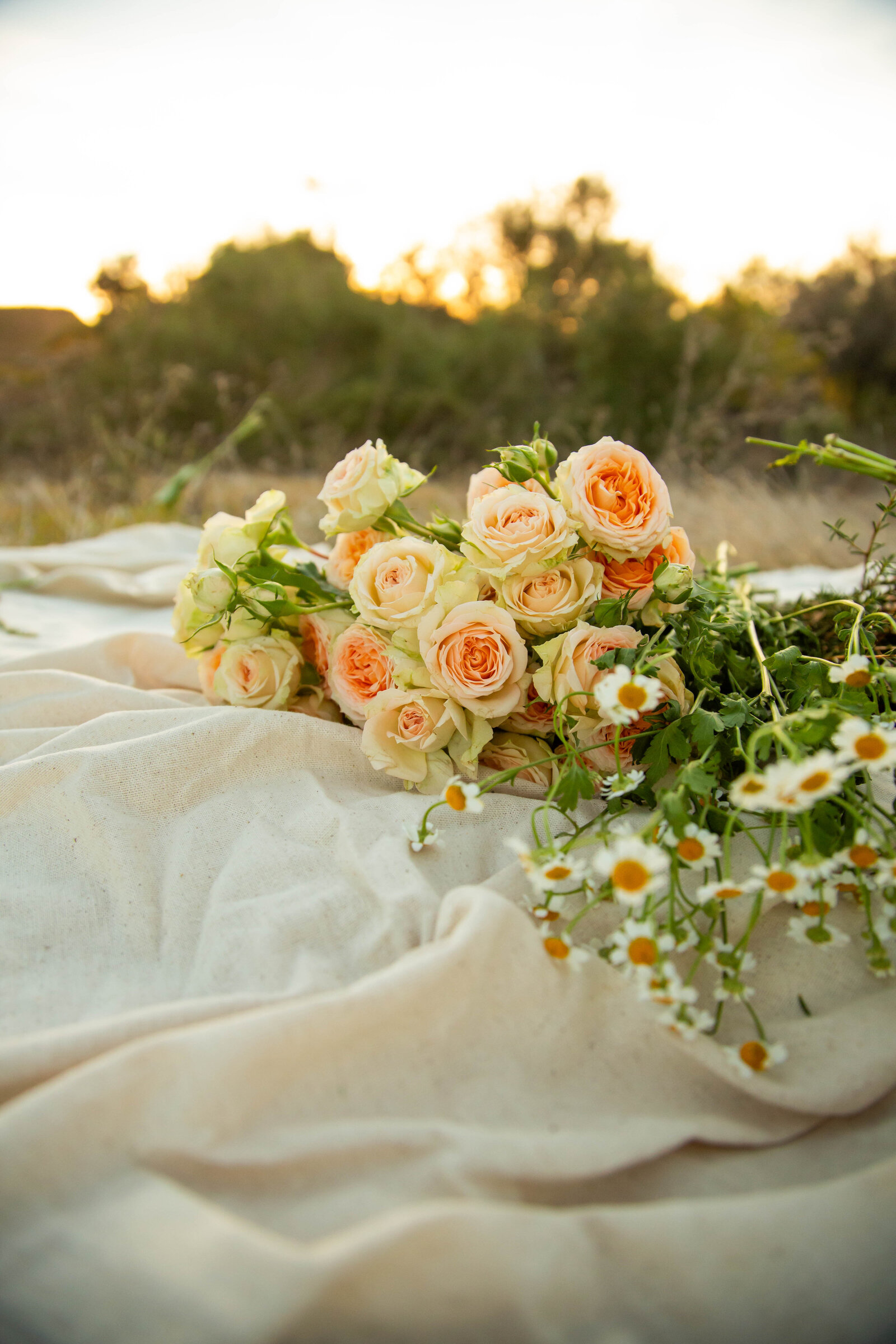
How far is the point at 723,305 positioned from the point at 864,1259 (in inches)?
433

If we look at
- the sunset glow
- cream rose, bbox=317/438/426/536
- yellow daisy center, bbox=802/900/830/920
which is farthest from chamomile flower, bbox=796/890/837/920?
the sunset glow

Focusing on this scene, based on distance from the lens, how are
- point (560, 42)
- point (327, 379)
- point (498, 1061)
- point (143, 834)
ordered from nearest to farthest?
point (498, 1061) → point (143, 834) → point (560, 42) → point (327, 379)

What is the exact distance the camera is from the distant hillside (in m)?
6.80

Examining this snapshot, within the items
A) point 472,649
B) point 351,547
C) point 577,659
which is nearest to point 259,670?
point 351,547

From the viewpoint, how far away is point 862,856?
70cm

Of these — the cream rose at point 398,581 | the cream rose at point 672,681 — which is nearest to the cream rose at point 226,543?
the cream rose at point 398,581

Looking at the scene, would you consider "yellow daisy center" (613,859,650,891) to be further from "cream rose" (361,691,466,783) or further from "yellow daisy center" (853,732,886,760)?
"cream rose" (361,691,466,783)

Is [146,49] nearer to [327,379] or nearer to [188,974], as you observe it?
[188,974]

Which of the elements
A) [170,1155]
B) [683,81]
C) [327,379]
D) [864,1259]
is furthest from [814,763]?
[327,379]

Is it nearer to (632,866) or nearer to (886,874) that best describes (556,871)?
(632,866)

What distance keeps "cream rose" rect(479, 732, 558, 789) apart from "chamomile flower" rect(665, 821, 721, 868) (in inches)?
13.1

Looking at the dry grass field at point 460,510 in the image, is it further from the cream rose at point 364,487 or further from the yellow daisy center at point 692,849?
the yellow daisy center at point 692,849

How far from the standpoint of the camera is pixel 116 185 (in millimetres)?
5070

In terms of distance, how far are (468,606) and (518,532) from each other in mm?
105
